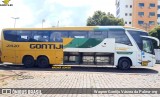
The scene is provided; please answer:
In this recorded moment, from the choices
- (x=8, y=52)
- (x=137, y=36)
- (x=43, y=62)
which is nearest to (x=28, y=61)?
(x=43, y=62)

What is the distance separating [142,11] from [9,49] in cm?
6506

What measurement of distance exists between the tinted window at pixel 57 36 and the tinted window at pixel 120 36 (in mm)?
3486

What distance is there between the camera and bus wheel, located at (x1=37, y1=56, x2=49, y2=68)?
2419cm

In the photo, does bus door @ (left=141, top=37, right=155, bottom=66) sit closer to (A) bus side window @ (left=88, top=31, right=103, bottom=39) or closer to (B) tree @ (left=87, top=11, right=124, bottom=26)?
(A) bus side window @ (left=88, top=31, right=103, bottom=39)

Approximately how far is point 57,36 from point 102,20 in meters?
36.1

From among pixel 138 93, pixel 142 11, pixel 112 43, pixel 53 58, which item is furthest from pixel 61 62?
pixel 142 11

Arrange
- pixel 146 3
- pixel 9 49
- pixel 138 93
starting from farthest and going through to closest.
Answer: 1. pixel 146 3
2. pixel 9 49
3. pixel 138 93

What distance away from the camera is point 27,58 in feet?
80.4

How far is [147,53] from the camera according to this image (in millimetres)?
23266

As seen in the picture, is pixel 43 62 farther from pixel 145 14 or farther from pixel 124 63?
pixel 145 14

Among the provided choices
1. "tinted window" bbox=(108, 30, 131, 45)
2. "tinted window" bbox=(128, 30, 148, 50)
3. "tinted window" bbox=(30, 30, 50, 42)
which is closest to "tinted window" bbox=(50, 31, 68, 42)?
"tinted window" bbox=(30, 30, 50, 42)

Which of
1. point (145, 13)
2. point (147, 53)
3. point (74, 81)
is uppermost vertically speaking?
point (145, 13)

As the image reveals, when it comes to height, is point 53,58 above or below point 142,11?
below

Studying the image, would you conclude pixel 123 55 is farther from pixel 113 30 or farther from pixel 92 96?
pixel 92 96
